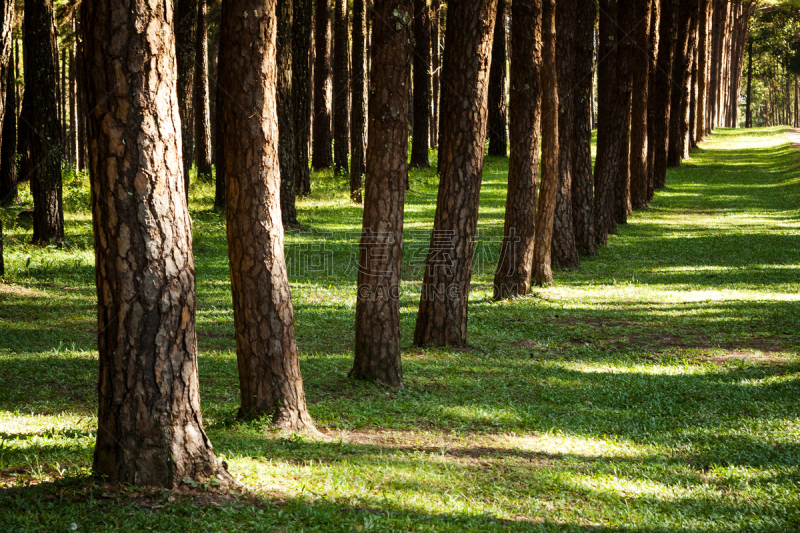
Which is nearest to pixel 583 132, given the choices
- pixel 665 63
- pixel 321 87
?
pixel 321 87

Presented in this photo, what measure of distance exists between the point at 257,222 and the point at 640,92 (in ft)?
55.9

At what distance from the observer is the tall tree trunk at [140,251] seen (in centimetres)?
386

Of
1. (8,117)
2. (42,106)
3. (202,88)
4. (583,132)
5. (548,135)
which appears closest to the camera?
(548,135)

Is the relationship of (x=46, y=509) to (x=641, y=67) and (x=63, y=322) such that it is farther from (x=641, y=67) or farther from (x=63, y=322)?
(x=641, y=67)

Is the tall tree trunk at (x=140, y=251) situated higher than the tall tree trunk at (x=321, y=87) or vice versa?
the tall tree trunk at (x=321, y=87)

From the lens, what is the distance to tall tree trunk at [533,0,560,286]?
41.7 feet

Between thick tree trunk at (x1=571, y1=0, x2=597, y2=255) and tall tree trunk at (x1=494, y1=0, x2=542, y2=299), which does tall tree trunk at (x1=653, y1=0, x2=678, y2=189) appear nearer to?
thick tree trunk at (x1=571, y1=0, x2=597, y2=255)

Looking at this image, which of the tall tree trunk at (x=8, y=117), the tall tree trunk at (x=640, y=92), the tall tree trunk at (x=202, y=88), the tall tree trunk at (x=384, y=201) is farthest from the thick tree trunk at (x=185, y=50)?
the tall tree trunk at (x=640, y=92)

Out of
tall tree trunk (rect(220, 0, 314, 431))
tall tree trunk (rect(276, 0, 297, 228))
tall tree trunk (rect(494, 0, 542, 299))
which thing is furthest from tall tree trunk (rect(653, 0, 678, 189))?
tall tree trunk (rect(220, 0, 314, 431))

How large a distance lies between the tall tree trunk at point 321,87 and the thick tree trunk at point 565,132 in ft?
34.3

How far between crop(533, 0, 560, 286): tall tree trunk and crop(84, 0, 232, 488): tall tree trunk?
9490 mm

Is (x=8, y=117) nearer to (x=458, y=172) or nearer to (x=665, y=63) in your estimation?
(x=458, y=172)

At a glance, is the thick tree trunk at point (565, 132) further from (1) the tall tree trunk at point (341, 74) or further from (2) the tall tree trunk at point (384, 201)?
(1) the tall tree trunk at point (341, 74)

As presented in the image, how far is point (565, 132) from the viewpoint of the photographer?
13.9 meters
